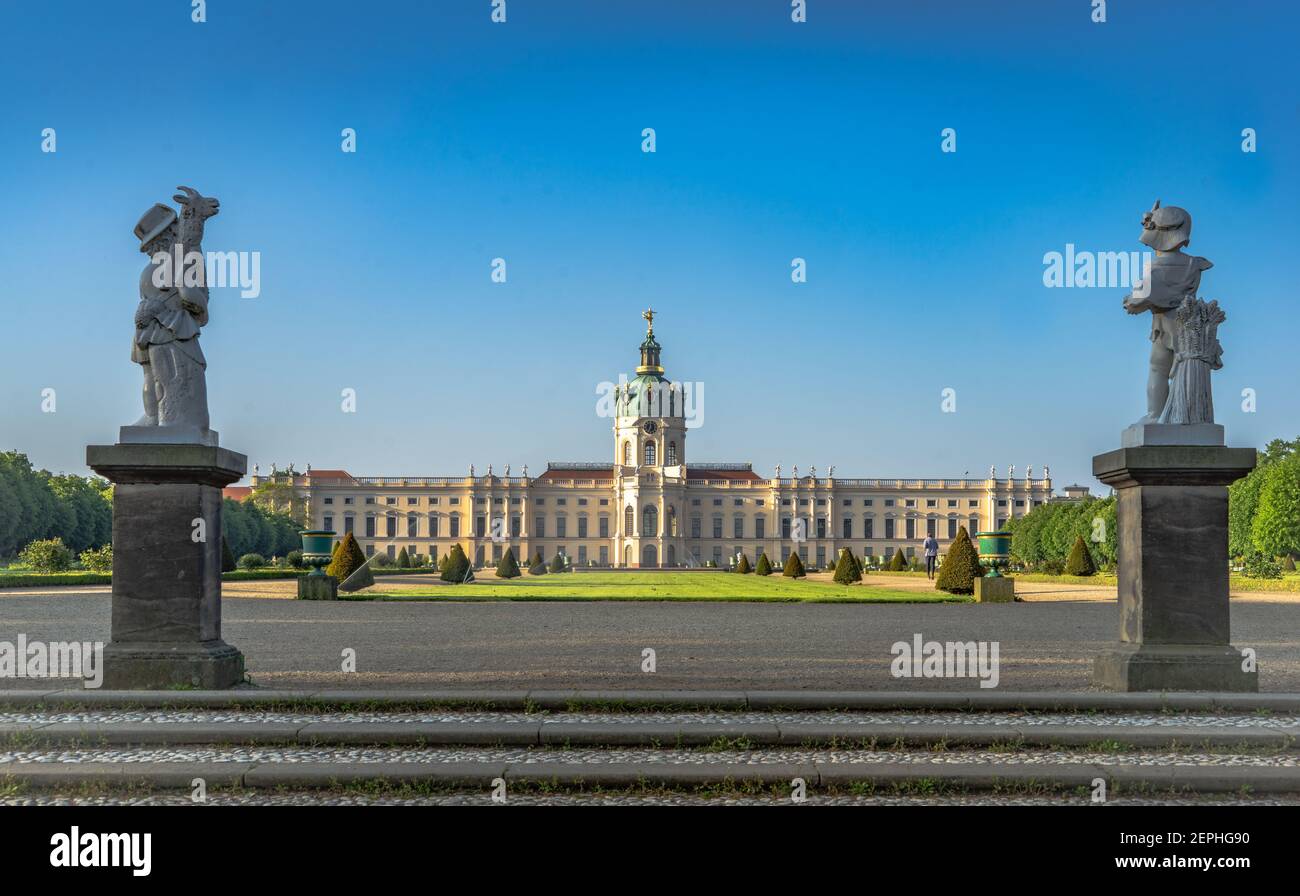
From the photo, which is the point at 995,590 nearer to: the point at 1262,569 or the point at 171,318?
the point at 1262,569

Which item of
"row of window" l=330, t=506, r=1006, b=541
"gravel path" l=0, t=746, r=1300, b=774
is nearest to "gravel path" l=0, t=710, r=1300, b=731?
"gravel path" l=0, t=746, r=1300, b=774

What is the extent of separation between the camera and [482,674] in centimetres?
986

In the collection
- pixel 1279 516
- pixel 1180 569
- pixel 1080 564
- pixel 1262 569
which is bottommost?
pixel 1262 569

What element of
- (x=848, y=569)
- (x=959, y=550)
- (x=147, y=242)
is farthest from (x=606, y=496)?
(x=147, y=242)

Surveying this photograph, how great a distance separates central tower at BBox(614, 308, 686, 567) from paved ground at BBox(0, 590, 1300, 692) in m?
75.4

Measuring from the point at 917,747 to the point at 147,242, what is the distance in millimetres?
6525

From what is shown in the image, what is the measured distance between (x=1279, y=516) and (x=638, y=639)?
37.9 metres

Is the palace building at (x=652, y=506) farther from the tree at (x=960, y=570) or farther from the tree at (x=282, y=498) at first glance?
the tree at (x=960, y=570)

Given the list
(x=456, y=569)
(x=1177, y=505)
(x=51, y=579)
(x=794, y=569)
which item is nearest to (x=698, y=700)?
(x=1177, y=505)

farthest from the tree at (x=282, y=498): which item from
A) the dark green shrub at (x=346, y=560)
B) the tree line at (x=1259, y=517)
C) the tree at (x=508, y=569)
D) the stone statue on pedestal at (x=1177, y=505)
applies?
the stone statue on pedestal at (x=1177, y=505)

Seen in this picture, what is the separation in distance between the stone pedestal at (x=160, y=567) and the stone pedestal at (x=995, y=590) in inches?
793

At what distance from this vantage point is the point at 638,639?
14.2 metres

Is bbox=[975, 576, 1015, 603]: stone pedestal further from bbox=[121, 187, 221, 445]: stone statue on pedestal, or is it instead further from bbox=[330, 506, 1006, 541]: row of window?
bbox=[330, 506, 1006, 541]: row of window
